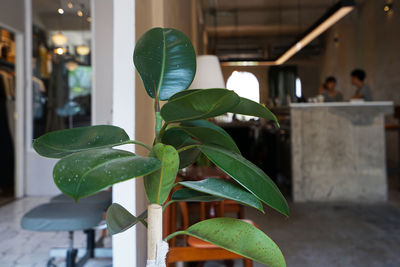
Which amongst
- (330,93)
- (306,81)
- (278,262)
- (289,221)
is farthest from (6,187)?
(306,81)

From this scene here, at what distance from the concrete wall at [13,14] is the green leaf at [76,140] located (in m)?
4.92

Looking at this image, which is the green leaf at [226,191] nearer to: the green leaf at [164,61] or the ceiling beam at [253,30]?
the green leaf at [164,61]

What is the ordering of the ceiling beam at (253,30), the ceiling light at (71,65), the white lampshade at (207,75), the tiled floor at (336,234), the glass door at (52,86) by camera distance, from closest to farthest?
the tiled floor at (336,234) → the white lampshade at (207,75) → the glass door at (52,86) → the ceiling light at (71,65) → the ceiling beam at (253,30)

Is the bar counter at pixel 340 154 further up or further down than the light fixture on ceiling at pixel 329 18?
further down

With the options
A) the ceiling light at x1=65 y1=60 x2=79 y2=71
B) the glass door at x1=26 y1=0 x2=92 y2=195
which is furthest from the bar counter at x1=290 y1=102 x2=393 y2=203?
the ceiling light at x1=65 y1=60 x2=79 y2=71

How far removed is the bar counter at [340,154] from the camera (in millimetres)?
4648

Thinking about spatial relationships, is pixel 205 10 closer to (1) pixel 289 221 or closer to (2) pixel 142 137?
(1) pixel 289 221

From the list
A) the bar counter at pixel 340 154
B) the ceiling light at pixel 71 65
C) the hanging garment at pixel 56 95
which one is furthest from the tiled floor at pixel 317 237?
the ceiling light at pixel 71 65

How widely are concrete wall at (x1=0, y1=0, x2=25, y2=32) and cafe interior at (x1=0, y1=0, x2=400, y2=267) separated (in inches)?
0.8

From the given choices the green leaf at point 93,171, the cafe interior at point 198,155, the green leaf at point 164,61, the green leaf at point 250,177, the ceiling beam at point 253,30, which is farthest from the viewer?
the ceiling beam at point 253,30

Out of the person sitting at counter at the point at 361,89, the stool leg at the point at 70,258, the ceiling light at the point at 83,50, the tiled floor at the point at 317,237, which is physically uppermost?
the ceiling light at the point at 83,50

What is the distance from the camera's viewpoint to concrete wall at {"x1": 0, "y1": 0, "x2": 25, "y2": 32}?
4840mm

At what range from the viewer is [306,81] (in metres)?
14.1

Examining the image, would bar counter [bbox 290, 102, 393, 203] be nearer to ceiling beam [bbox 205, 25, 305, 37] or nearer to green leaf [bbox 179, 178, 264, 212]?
green leaf [bbox 179, 178, 264, 212]
